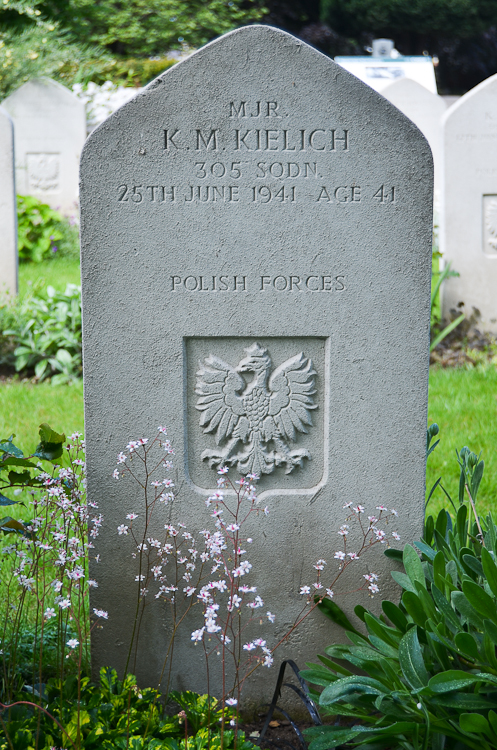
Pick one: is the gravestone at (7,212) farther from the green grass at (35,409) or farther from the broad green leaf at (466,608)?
the broad green leaf at (466,608)

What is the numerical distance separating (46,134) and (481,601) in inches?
385

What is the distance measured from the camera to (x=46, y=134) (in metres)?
9.98

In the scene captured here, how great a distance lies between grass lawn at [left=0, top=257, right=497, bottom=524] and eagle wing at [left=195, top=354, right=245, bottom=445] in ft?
5.14

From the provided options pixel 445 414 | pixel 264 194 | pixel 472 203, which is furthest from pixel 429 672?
pixel 472 203

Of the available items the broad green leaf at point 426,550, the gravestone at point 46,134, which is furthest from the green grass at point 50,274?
the broad green leaf at point 426,550

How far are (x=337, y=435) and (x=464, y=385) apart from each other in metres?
3.29

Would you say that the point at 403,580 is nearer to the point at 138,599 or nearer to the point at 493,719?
the point at 493,719

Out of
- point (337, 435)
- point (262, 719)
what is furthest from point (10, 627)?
point (337, 435)

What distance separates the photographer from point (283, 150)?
2070 mm

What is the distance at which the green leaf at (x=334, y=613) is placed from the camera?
220 centimetres

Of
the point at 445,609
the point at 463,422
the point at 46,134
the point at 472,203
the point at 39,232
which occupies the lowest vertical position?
the point at 445,609

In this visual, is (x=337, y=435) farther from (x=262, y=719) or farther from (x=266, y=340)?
(x=262, y=719)

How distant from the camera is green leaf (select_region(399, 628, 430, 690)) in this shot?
1.66 m

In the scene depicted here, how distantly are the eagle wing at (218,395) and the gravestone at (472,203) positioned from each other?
4538 mm
